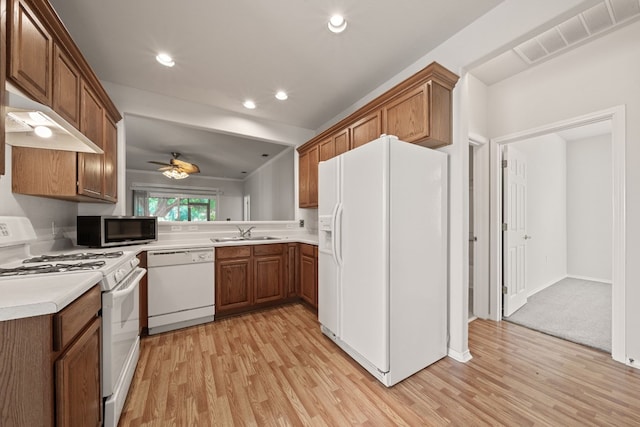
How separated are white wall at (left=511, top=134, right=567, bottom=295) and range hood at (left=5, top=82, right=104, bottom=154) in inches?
179

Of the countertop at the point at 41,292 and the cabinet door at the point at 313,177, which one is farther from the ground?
the cabinet door at the point at 313,177

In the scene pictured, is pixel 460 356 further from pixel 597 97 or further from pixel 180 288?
pixel 180 288

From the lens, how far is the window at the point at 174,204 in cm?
678

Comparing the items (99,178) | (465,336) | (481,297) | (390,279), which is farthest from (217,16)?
(481,297)

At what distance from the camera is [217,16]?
1.84 m

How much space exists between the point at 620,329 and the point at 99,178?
15.2 feet

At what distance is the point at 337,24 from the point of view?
1900 millimetres

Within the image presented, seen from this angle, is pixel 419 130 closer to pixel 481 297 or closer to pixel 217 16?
pixel 217 16

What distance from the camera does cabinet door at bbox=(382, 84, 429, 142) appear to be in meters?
1.96

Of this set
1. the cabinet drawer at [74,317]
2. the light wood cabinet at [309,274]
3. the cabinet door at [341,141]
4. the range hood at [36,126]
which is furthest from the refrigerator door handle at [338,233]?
the range hood at [36,126]

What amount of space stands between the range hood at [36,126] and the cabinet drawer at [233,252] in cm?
153

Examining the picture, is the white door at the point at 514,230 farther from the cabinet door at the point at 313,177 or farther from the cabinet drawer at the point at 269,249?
the cabinet drawer at the point at 269,249

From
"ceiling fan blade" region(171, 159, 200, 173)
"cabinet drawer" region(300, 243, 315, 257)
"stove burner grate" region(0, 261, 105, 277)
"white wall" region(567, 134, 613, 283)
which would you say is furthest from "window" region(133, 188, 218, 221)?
"white wall" region(567, 134, 613, 283)

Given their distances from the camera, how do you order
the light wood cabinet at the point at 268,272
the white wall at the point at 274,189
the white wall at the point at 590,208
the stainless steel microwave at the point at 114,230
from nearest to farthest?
the stainless steel microwave at the point at 114,230 < the light wood cabinet at the point at 268,272 < the white wall at the point at 590,208 < the white wall at the point at 274,189
